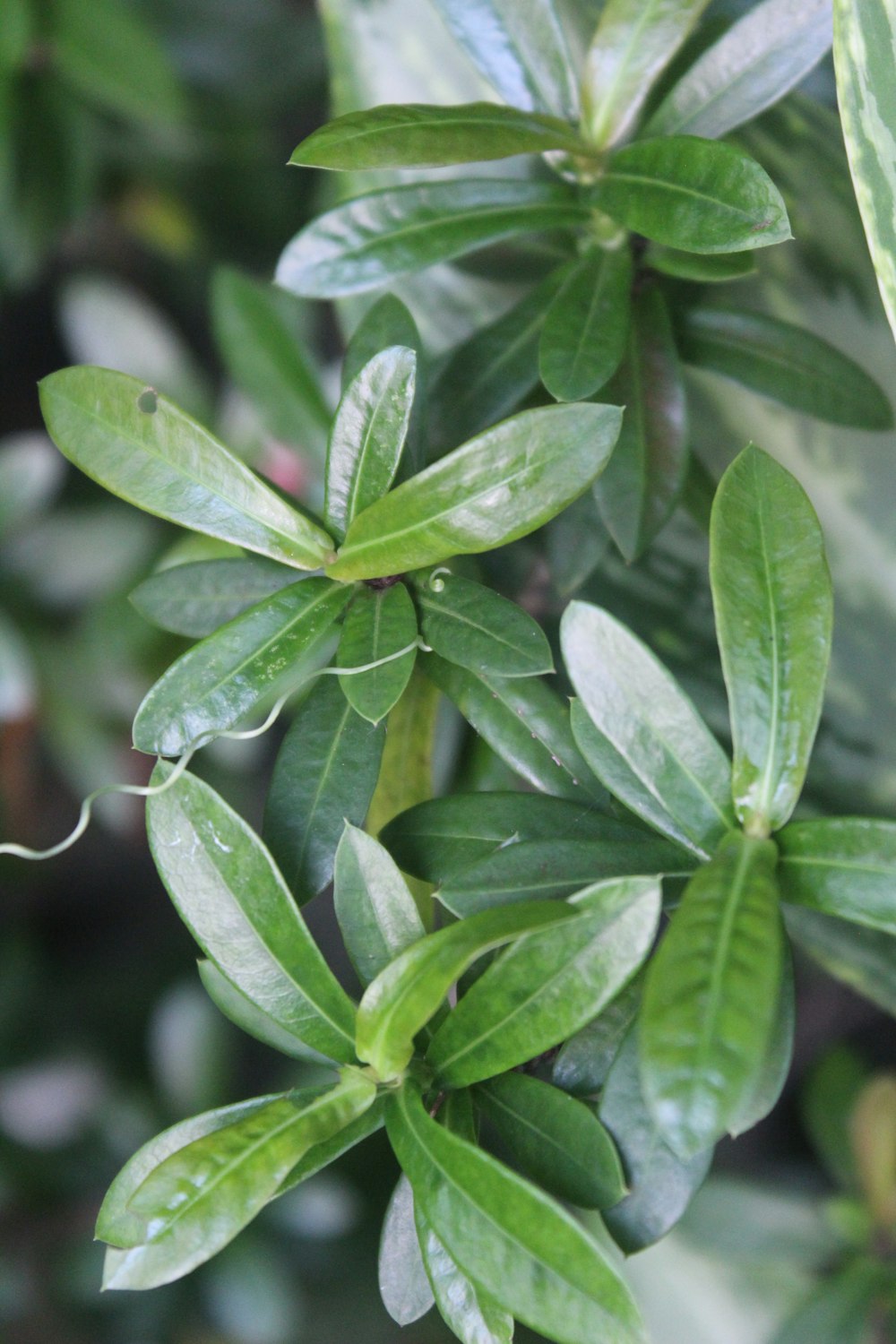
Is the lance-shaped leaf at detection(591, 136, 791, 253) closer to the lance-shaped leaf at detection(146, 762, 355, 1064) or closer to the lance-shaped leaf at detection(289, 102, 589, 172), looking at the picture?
the lance-shaped leaf at detection(289, 102, 589, 172)

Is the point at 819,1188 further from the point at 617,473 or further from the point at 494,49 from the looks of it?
the point at 494,49

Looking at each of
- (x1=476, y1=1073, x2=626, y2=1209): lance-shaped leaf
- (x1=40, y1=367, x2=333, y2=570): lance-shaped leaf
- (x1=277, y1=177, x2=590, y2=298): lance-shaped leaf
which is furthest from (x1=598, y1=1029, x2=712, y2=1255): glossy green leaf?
(x1=277, y1=177, x2=590, y2=298): lance-shaped leaf

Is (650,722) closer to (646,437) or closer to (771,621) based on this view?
(771,621)

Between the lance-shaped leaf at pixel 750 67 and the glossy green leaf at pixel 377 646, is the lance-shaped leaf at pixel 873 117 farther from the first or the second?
the glossy green leaf at pixel 377 646

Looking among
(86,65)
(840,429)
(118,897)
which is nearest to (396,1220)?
(840,429)

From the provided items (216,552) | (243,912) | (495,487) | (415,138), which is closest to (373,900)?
(243,912)
